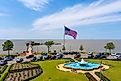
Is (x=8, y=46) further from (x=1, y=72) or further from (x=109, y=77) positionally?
(x=109, y=77)

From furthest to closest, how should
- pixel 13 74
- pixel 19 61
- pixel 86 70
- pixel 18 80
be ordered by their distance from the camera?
pixel 19 61, pixel 86 70, pixel 13 74, pixel 18 80

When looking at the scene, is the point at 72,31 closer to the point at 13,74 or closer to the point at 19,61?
the point at 19,61

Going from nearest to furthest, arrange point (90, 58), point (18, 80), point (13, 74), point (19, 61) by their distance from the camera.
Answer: point (18, 80), point (13, 74), point (19, 61), point (90, 58)

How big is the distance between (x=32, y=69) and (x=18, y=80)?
497 inches

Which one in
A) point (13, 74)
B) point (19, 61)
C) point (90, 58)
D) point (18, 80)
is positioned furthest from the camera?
point (90, 58)

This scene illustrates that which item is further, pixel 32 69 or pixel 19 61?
pixel 19 61

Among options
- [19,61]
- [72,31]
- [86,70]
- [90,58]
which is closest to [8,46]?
[19,61]

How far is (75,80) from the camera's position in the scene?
139ft

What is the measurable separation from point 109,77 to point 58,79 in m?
10.5

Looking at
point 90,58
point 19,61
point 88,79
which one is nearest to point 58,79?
point 88,79

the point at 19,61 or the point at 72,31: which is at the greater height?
the point at 72,31

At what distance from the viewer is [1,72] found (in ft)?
161

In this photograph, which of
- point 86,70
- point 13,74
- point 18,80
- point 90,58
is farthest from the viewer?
point 90,58

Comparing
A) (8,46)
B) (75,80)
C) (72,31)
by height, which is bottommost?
(75,80)
